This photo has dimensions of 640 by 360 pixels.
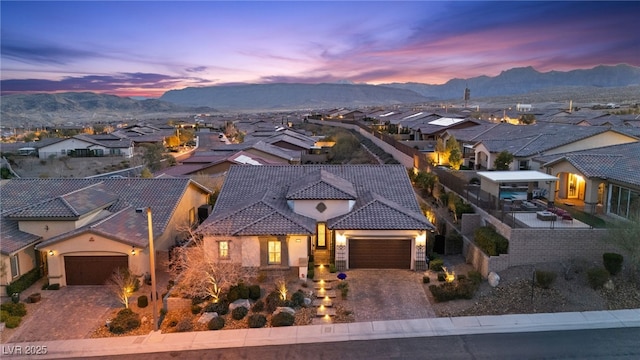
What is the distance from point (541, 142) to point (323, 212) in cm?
2377

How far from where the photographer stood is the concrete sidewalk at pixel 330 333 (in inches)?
719

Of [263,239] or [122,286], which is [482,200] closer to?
[263,239]

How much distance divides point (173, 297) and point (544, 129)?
39357mm

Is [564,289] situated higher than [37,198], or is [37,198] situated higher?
[37,198]

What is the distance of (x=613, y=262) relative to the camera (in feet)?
69.5

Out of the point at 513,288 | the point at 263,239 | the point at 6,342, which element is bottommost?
the point at 6,342

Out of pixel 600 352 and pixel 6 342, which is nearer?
pixel 600 352

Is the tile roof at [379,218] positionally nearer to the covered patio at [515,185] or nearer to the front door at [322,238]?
the front door at [322,238]

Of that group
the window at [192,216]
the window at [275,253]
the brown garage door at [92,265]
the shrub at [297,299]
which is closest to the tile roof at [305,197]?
the window at [275,253]

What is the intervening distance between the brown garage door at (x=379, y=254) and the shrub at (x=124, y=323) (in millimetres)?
11673

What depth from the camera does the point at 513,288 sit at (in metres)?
21.7

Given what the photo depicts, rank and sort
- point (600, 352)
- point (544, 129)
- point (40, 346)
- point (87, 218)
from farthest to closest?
1. point (544, 129)
2. point (87, 218)
3. point (40, 346)
4. point (600, 352)

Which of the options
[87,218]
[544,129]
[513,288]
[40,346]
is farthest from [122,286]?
[544,129]

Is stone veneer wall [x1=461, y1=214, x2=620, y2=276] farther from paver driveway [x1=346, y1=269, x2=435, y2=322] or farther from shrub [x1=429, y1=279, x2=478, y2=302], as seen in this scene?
paver driveway [x1=346, y1=269, x2=435, y2=322]
